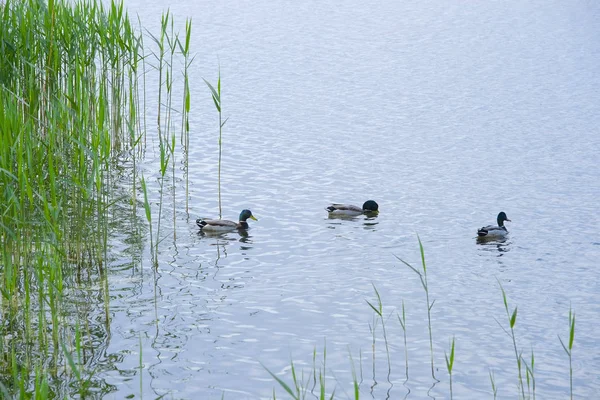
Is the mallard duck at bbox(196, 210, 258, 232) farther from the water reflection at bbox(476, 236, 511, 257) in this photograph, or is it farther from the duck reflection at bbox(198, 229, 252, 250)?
the water reflection at bbox(476, 236, 511, 257)

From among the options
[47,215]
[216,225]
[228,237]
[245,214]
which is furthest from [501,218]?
[47,215]

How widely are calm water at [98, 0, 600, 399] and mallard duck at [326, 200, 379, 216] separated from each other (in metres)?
0.20

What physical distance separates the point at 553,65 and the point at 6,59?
15.4 meters

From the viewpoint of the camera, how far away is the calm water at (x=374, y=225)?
24.1 feet

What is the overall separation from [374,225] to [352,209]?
1.12 feet

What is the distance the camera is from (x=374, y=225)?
11383 mm

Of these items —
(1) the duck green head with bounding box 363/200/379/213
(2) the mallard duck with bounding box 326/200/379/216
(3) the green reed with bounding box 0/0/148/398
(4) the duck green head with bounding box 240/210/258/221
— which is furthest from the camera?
(1) the duck green head with bounding box 363/200/379/213

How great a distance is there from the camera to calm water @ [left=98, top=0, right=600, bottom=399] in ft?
24.1

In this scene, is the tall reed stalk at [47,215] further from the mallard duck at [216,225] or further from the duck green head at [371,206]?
the duck green head at [371,206]

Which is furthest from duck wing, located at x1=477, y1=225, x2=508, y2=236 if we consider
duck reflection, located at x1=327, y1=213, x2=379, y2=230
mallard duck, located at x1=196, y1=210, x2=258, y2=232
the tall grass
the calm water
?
the tall grass

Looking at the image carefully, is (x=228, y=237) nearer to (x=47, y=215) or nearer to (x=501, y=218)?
(x=501, y=218)

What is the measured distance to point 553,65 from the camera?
71.6 feet

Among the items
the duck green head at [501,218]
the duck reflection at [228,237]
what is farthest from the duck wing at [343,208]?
the duck green head at [501,218]

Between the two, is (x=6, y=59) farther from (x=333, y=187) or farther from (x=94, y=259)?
(x=333, y=187)
